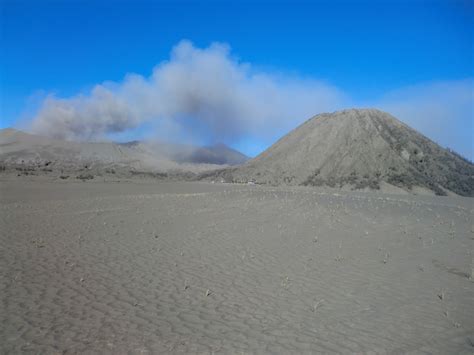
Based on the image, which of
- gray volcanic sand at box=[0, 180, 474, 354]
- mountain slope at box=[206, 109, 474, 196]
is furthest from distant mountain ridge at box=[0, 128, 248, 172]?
gray volcanic sand at box=[0, 180, 474, 354]

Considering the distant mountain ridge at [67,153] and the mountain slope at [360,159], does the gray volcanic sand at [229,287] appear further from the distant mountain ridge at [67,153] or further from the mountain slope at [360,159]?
the distant mountain ridge at [67,153]

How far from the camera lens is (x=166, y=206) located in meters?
21.8

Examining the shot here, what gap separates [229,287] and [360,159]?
151 ft

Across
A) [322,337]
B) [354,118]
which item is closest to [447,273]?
[322,337]

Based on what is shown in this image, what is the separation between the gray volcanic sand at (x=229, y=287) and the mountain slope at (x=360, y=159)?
104 feet

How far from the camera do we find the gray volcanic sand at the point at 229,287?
5.46 metres

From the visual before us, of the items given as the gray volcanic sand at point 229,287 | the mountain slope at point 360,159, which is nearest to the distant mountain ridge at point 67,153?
the mountain slope at point 360,159

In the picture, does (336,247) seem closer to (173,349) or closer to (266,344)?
(266,344)

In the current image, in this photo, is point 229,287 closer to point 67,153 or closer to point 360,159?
point 360,159

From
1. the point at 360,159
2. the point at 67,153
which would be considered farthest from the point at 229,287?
the point at 67,153

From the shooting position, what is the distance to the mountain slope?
46156 millimetres

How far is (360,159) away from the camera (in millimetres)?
50531

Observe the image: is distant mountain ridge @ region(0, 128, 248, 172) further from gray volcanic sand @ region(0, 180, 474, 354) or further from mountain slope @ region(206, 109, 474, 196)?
gray volcanic sand @ region(0, 180, 474, 354)

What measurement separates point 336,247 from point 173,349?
8.13m
